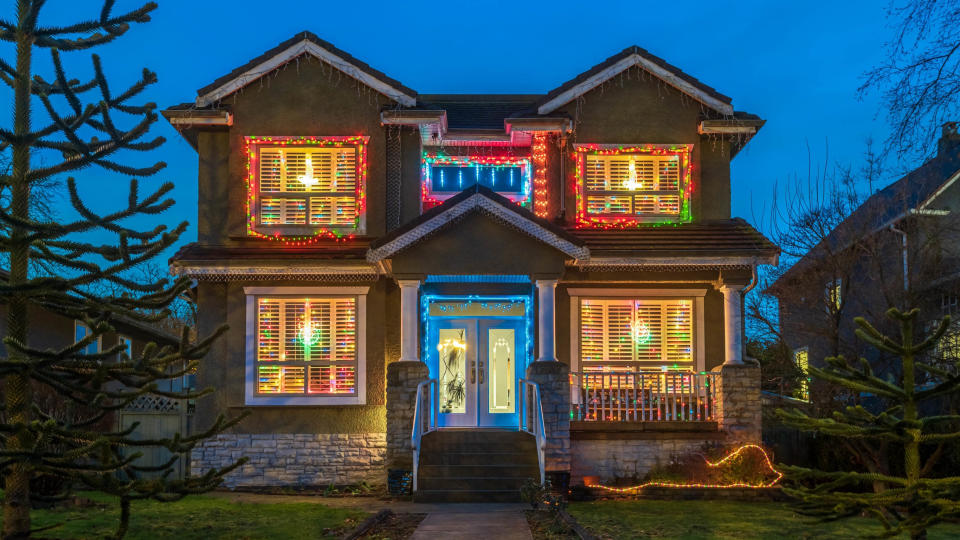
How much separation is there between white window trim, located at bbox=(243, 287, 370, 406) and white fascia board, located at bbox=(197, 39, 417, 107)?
377cm

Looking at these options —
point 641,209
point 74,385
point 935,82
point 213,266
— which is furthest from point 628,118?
point 74,385

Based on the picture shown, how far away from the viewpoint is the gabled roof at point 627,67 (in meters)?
18.8

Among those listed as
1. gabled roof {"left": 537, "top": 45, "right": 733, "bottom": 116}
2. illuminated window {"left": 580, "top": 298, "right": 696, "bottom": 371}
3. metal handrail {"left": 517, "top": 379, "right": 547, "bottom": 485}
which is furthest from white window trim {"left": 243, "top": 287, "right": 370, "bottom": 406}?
gabled roof {"left": 537, "top": 45, "right": 733, "bottom": 116}

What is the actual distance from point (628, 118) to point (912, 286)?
20.3ft

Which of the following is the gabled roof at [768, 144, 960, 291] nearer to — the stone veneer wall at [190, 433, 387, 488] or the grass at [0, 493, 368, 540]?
the stone veneer wall at [190, 433, 387, 488]

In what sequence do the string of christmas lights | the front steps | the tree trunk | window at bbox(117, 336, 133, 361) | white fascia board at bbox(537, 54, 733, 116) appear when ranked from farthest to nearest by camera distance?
white fascia board at bbox(537, 54, 733, 116) → the string of christmas lights → the front steps → window at bbox(117, 336, 133, 361) → the tree trunk

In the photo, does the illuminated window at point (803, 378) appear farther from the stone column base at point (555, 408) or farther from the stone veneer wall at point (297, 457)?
the stone veneer wall at point (297, 457)

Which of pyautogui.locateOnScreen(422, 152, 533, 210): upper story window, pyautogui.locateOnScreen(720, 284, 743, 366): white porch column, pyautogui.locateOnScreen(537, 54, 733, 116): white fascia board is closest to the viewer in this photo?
pyautogui.locateOnScreen(720, 284, 743, 366): white porch column

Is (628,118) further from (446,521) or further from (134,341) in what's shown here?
(134,341)

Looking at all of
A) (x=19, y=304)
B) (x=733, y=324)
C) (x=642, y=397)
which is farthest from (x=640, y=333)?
(x=19, y=304)

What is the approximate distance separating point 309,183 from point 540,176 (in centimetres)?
460

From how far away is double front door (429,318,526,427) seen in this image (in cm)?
1911

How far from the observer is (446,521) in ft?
42.3

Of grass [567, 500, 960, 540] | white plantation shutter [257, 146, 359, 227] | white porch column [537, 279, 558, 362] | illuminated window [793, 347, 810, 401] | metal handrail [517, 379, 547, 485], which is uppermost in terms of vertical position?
white plantation shutter [257, 146, 359, 227]
